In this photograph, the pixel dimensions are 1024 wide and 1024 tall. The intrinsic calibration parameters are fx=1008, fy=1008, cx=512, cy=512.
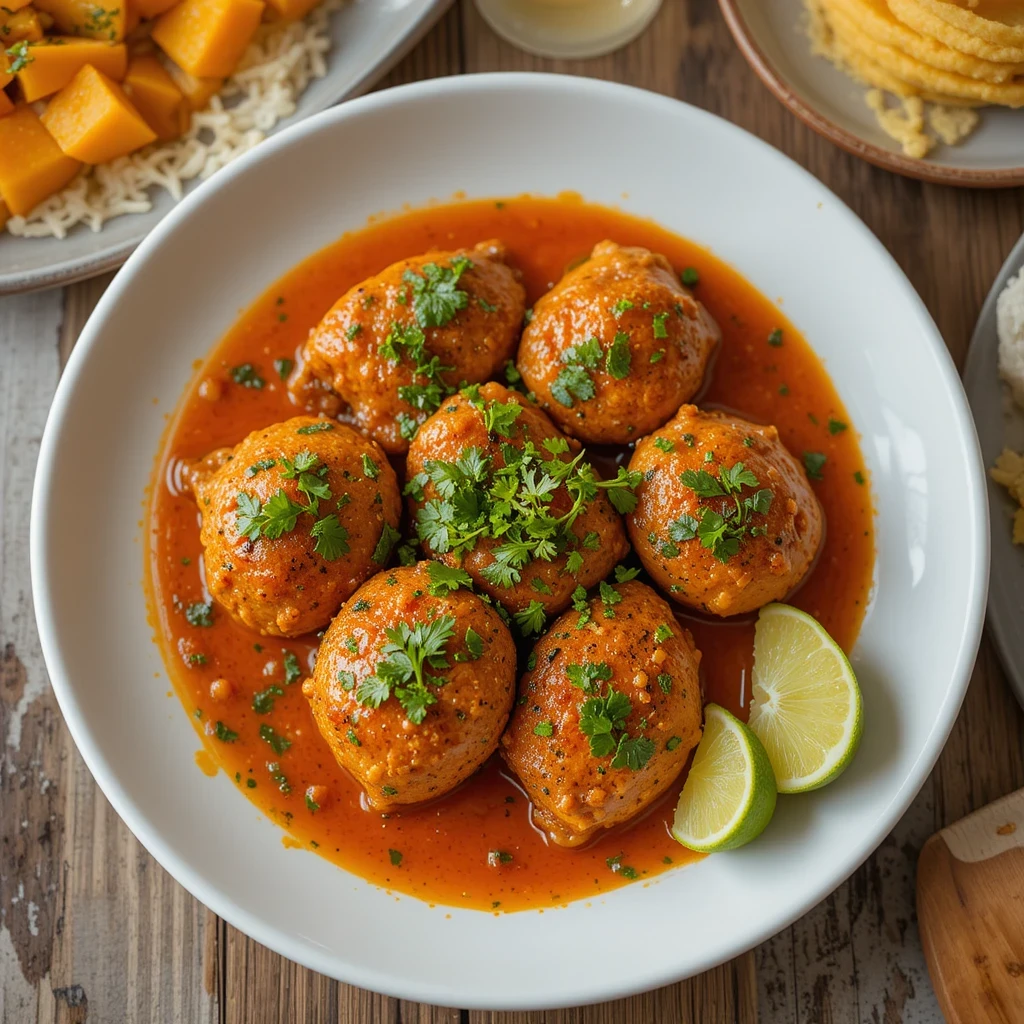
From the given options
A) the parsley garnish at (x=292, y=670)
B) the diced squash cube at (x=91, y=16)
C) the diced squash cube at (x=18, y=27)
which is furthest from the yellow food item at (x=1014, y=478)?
the diced squash cube at (x=18, y=27)

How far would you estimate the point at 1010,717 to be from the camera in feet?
13.4

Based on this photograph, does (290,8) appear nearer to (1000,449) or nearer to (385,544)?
(385,544)

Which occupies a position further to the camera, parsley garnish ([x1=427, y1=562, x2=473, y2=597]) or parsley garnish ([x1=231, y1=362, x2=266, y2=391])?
parsley garnish ([x1=231, y1=362, x2=266, y2=391])

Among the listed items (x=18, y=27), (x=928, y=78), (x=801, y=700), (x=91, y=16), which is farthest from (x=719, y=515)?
(x=18, y=27)

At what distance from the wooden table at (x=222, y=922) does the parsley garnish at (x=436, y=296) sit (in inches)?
32.8

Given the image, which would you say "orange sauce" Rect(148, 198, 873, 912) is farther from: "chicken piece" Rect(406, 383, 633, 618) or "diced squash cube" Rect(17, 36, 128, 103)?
"diced squash cube" Rect(17, 36, 128, 103)

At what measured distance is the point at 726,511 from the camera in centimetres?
335

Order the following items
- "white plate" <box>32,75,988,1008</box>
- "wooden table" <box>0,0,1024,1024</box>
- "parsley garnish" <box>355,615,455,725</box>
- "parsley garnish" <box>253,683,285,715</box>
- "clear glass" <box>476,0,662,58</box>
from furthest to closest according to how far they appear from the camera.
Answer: "clear glass" <box>476,0,662,58</box> → "wooden table" <box>0,0,1024,1024</box> → "parsley garnish" <box>253,683,285,715</box> → "white plate" <box>32,75,988,1008</box> → "parsley garnish" <box>355,615,455,725</box>

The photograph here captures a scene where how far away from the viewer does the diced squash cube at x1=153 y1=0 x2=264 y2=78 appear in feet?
13.3

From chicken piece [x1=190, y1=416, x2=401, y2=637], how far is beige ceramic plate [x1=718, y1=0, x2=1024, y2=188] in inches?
86.1

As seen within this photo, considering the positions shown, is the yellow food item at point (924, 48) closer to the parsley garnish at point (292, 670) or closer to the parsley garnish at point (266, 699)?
the parsley garnish at point (292, 670)

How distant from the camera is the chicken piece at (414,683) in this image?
3152 millimetres

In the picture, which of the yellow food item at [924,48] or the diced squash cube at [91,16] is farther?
the diced squash cube at [91,16]

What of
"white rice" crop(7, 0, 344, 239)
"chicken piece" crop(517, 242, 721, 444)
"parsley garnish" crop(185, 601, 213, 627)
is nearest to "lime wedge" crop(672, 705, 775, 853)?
"chicken piece" crop(517, 242, 721, 444)
